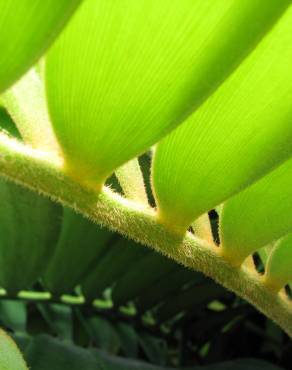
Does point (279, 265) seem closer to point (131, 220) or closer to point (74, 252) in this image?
point (131, 220)

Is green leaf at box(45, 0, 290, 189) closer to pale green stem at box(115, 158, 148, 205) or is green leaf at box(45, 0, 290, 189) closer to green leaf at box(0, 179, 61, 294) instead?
pale green stem at box(115, 158, 148, 205)

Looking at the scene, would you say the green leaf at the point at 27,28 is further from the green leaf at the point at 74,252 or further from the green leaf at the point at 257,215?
the green leaf at the point at 74,252

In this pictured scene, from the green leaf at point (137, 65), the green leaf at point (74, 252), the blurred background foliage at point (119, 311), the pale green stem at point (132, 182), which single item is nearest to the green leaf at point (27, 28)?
the green leaf at point (137, 65)

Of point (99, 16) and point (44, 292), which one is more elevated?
point (44, 292)

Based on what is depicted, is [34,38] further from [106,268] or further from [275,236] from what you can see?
[106,268]

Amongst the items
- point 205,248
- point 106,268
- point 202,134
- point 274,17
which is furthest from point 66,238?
point 274,17

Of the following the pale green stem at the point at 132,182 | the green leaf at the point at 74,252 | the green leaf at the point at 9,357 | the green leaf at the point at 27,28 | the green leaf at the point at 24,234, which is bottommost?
the green leaf at the point at 9,357
